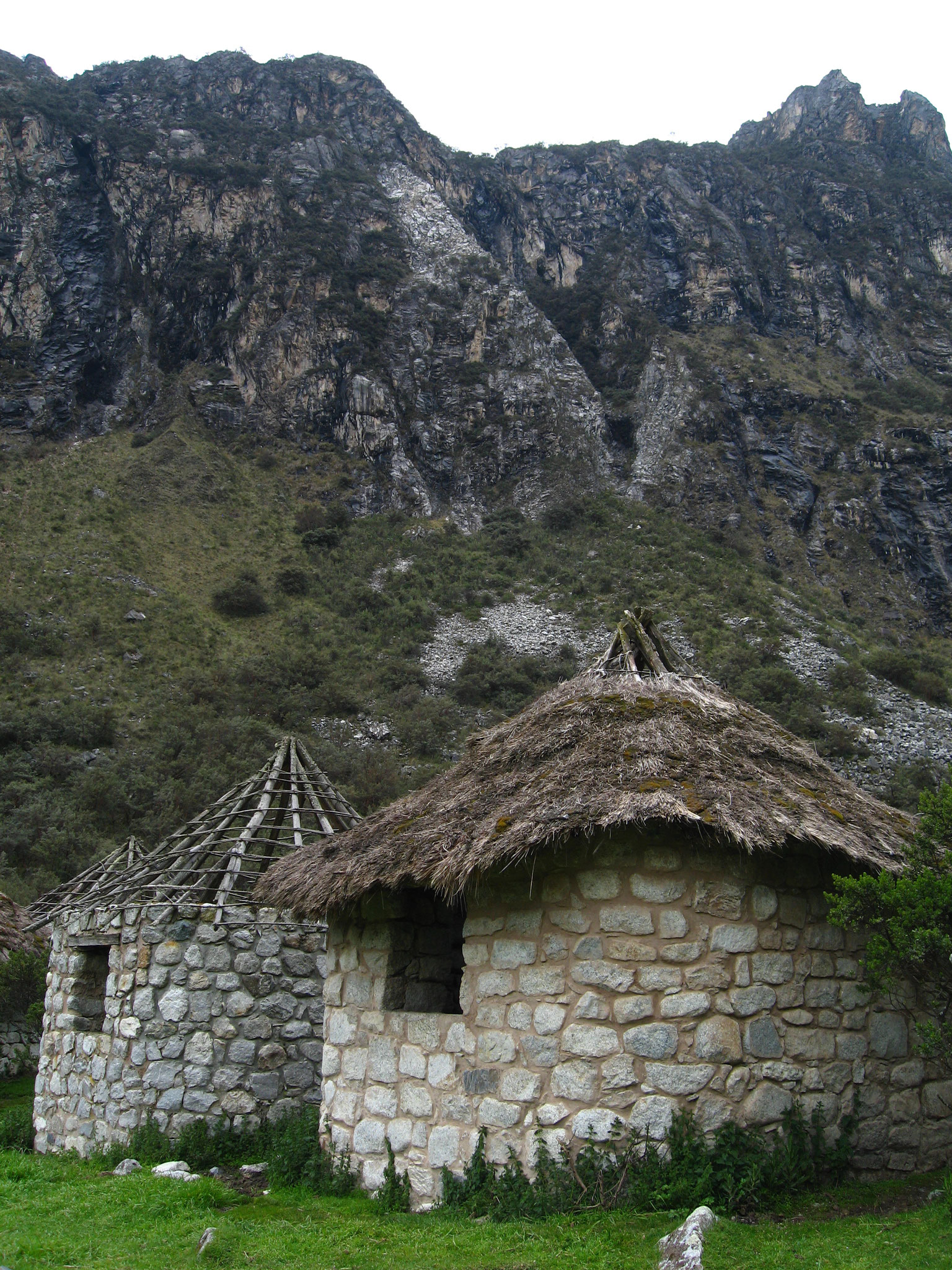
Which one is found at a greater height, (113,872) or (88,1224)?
(113,872)

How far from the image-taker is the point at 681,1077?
5.47 m

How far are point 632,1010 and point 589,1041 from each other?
321 mm

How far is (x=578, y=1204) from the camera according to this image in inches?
211

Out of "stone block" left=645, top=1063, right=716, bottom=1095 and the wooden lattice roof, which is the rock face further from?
"stone block" left=645, top=1063, right=716, bottom=1095

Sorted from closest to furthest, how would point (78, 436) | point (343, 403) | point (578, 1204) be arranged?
1. point (578, 1204)
2. point (78, 436)
3. point (343, 403)

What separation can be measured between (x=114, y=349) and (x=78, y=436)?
27.8 ft

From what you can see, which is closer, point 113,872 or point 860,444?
point 113,872

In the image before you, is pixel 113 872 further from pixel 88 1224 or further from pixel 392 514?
pixel 392 514

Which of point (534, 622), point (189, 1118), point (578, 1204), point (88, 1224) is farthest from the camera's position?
point (534, 622)

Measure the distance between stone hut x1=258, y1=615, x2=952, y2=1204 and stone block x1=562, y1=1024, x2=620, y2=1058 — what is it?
0.01m

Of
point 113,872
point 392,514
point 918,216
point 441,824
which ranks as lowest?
point 113,872

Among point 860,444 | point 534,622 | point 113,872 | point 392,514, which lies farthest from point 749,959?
point 860,444

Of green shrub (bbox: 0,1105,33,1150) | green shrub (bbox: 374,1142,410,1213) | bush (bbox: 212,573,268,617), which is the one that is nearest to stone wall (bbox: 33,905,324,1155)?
green shrub (bbox: 0,1105,33,1150)

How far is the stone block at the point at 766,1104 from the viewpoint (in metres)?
5.50
